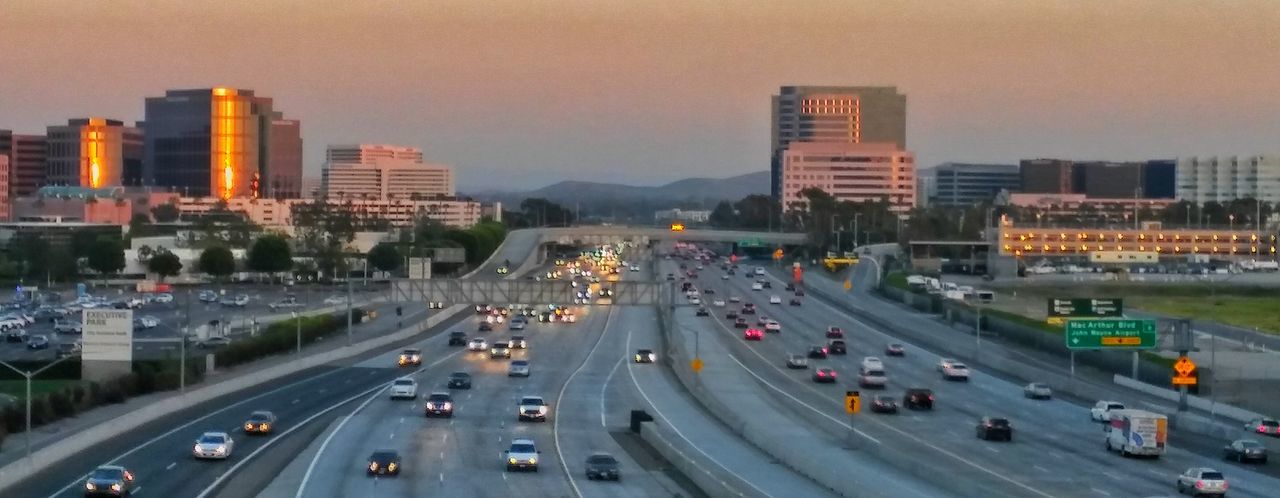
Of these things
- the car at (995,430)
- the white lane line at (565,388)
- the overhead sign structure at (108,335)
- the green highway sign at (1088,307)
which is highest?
the green highway sign at (1088,307)

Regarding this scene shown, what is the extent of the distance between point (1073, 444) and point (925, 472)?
1195 centimetres

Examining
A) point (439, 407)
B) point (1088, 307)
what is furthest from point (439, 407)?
point (1088, 307)

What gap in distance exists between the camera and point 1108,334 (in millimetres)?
65250

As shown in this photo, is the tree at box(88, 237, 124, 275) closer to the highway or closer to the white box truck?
the highway

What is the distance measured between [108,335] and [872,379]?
30.1m

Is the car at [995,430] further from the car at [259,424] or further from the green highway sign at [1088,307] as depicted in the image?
the car at [259,424]

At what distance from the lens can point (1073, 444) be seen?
51.2 meters

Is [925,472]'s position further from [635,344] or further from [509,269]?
[509,269]

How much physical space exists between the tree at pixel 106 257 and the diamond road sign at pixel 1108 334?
94280mm

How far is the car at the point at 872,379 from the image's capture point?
69.8 metres

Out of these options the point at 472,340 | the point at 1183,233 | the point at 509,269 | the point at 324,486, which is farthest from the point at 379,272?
the point at 324,486

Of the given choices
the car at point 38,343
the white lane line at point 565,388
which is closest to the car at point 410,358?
the white lane line at point 565,388

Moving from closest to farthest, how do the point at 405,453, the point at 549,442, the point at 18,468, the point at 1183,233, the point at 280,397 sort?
the point at 18,468
the point at 405,453
the point at 549,442
the point at 280,397
the point at 1183,233

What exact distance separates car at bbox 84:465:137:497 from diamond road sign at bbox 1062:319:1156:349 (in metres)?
39.8
